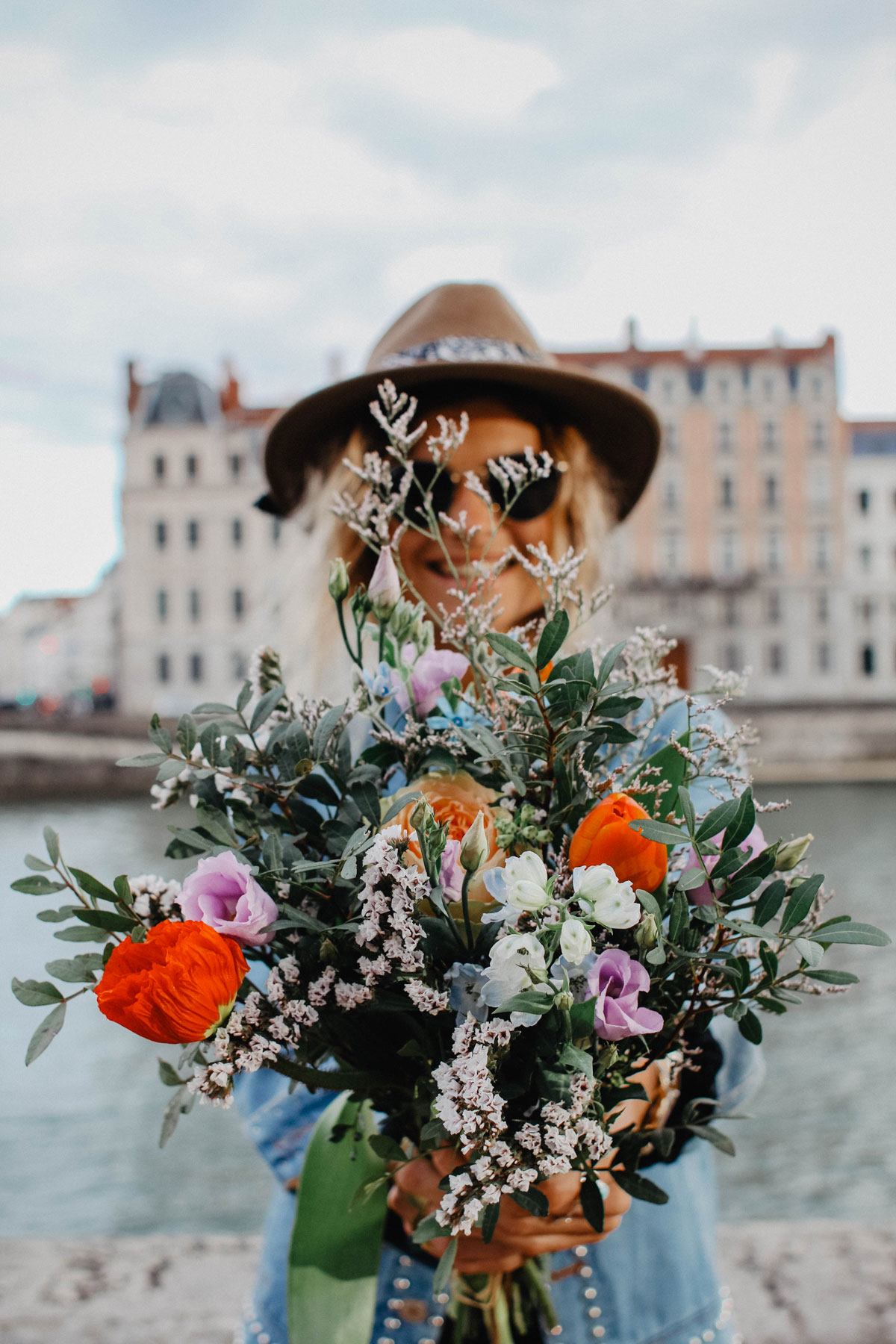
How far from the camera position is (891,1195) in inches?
203

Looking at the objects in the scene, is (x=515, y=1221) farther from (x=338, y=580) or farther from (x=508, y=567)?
(x=508, y=567)

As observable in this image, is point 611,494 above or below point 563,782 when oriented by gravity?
above

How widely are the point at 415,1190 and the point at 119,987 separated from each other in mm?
477

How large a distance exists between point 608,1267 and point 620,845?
881 mm

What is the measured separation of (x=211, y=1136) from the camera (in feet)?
19.6

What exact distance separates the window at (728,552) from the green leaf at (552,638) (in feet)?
127

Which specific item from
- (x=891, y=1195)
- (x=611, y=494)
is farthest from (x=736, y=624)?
(x=611, y=494)

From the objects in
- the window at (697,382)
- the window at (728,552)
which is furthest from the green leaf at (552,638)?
the window at (697,382)

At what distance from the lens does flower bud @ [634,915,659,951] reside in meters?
0.79

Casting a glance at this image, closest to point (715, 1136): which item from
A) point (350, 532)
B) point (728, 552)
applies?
point (350, 532)

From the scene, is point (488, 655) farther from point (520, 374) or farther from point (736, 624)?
point (736, 624)

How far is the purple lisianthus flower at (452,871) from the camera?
838mm

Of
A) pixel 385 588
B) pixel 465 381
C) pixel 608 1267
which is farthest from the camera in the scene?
pixel 465 381

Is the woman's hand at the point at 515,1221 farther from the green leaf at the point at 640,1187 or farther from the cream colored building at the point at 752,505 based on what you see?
the cream colored building at the point at 752,505
